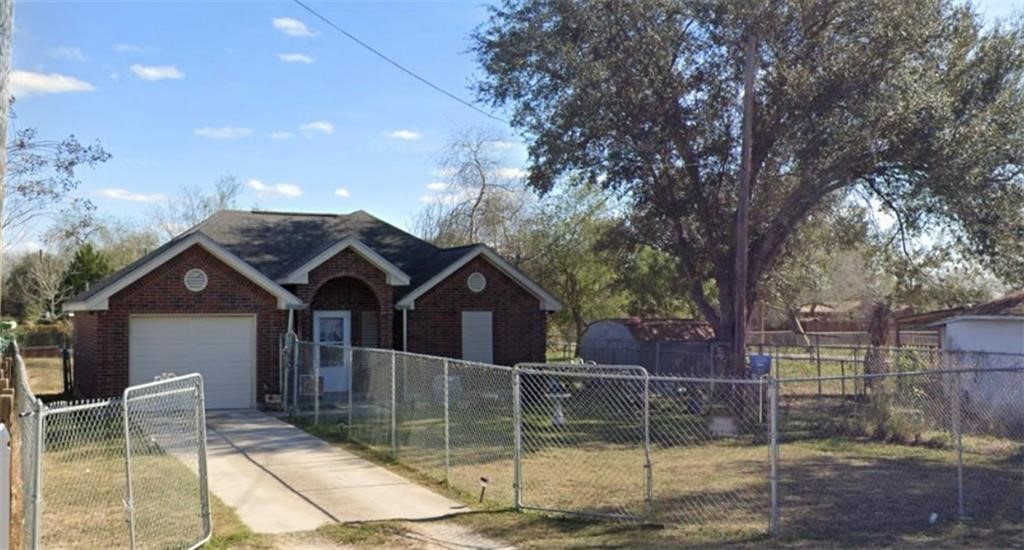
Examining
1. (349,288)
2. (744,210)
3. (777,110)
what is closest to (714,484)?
(744,210)

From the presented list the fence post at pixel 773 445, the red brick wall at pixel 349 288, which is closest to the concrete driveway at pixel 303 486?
the fence post at pixel 773 445

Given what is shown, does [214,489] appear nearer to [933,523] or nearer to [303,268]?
[933,523]

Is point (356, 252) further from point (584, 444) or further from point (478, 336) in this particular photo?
point (584, 444)

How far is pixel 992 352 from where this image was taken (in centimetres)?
1877

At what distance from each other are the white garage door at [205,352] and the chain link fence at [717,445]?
5.71 feet

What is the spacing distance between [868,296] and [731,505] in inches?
1887

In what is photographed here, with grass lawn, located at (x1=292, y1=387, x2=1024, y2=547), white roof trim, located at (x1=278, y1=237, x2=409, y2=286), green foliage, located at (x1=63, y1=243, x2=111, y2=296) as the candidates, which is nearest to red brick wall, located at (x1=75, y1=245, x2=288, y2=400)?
white roof trim, located at (x1=278, y1=237, x2=409, y2=286)

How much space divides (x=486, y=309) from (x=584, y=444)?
933 centimetres

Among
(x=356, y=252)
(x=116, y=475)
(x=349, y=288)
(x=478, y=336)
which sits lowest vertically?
(x=116, y=475)

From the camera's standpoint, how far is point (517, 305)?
82.8ft

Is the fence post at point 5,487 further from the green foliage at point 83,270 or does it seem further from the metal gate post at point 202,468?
the green foliage at point 83,270

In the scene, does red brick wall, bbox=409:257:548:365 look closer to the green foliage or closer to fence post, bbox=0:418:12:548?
fence post, bbox=0:418:12:548

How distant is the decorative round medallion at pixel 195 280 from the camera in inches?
798

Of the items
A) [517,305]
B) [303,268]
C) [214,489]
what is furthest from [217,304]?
[214,489]
